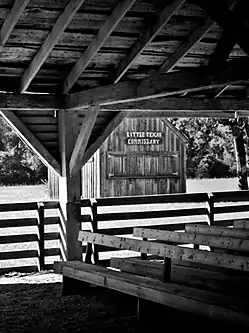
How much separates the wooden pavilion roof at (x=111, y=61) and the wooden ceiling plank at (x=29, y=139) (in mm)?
21

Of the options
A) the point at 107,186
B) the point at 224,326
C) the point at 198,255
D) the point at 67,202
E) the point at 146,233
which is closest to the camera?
the point at 224,326

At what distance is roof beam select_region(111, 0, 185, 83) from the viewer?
29.1 feet

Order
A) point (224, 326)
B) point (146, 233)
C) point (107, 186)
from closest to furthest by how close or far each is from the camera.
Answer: point (224, 326)
point (146, 233)
point (107, 186)

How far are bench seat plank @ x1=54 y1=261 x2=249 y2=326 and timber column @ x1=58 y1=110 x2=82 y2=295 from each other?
1931mm

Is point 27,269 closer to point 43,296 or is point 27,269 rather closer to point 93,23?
point 43,296

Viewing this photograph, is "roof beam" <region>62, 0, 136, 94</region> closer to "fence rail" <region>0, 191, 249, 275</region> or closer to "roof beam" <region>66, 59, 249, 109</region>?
"roof beam" <region>66, 59, 249, 109</region>

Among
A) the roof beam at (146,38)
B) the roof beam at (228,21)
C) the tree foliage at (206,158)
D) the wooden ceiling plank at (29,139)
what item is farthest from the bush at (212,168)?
the roof beam at (228,21)

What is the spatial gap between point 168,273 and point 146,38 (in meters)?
3.30

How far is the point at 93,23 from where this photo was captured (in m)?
9.28

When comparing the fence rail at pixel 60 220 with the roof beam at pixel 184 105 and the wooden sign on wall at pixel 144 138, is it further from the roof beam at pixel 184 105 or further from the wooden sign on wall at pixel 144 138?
the wooden sign on wall at pixel 144 138

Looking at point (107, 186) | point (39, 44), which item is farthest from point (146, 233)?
point (107, 186)

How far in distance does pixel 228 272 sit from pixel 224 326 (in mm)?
1366

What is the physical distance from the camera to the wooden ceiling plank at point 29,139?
11.0 meters

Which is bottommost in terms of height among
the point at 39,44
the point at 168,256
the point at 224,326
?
the point at 224,326
